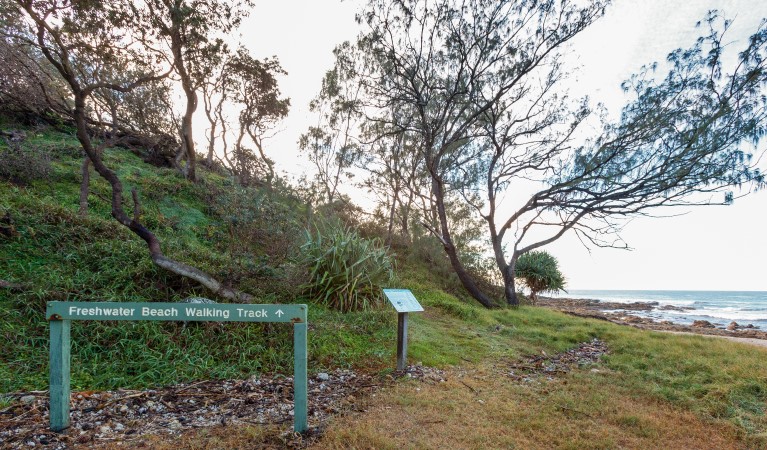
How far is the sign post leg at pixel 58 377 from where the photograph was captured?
99.9 inches

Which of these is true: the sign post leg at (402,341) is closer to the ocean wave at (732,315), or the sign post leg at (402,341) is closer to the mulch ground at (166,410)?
the mulch ground at (166,410)

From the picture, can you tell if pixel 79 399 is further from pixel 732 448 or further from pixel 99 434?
pixel 732 448

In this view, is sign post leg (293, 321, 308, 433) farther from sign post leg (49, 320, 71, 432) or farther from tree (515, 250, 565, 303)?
tree (515, 250, 565, 303)

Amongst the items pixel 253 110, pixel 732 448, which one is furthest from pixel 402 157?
pixel 732 448

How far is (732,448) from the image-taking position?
8.87 feet

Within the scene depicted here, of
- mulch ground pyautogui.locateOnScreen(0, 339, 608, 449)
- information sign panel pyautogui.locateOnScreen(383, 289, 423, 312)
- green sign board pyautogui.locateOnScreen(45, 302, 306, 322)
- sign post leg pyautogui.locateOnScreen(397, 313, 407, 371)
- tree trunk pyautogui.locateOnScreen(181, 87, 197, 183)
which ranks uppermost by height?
tree trunk pyautogui.locateOnScreen(181, 87, 197, 183)

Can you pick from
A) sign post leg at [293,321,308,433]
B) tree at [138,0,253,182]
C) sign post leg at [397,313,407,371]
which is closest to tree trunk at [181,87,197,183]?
tree at [138,0,253,182]

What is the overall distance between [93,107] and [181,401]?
10.8 metres

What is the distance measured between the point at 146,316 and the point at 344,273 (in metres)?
3.64

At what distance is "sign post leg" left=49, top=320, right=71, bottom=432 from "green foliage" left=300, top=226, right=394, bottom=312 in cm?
342

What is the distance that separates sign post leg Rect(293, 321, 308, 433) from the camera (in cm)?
257

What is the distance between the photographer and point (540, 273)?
41.2 feet

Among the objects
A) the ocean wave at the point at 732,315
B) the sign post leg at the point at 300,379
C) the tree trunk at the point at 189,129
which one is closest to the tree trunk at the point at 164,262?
the sign post leg at the point at 300,379

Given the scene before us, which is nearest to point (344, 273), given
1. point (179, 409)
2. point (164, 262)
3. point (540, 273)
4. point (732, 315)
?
point (164, 262)
